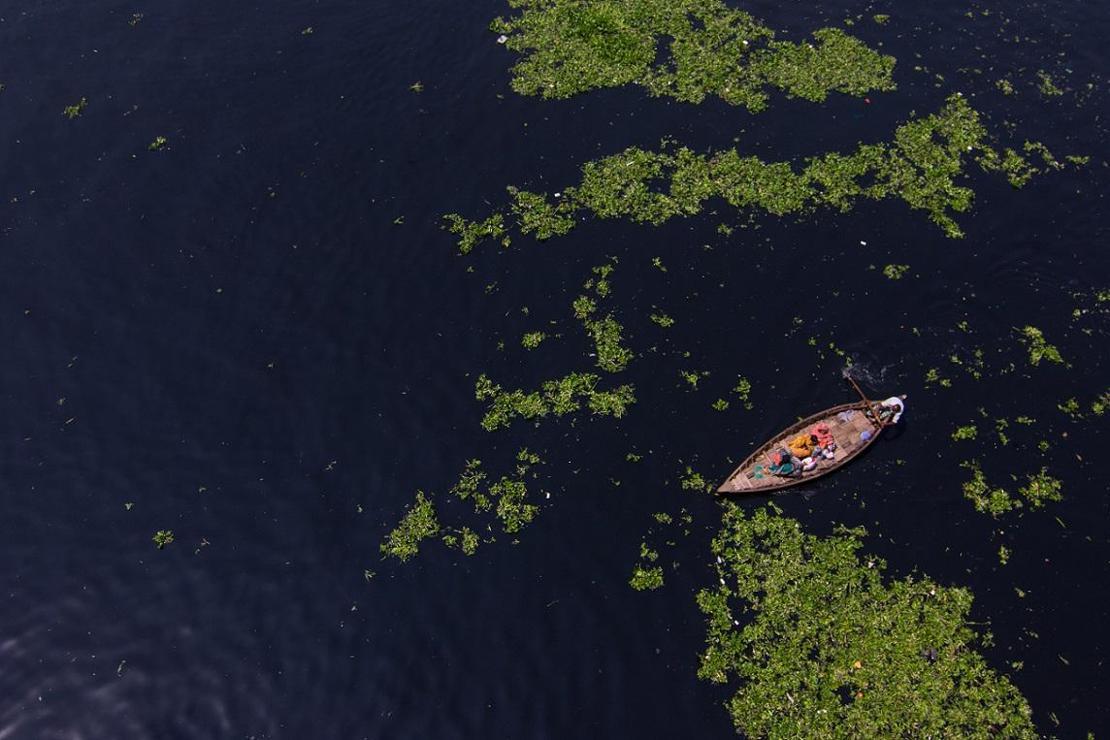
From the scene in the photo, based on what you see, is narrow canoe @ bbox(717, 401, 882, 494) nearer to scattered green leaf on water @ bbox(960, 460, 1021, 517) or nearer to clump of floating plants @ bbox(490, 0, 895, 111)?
scattered green leaf on water @ bbox(960, 460, 1021, 517)

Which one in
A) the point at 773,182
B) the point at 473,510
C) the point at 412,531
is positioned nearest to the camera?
the point at 412,531

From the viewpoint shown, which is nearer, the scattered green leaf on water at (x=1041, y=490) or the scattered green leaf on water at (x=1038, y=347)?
the scattered green leaf on water at (x=1041, y=490)

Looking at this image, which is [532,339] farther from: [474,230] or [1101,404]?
[1101,404]

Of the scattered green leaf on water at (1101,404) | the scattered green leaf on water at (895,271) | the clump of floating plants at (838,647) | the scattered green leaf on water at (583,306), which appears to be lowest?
the clump of floating plants at (838,647)

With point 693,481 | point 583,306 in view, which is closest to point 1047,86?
point 583,306

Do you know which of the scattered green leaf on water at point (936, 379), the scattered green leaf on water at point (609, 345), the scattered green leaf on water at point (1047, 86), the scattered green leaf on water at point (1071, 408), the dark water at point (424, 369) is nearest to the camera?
the dark water at point (424, 369)

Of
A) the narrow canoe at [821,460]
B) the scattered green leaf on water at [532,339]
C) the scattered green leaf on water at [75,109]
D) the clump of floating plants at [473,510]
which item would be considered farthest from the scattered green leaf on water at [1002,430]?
the scattered green leaf on water at [75,109]

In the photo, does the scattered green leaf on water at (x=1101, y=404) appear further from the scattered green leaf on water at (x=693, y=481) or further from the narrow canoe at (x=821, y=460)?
the scattered green leaf on water at (x=693, y=481)
